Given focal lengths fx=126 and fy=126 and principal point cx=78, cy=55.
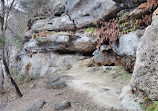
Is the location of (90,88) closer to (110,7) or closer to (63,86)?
(63,86)

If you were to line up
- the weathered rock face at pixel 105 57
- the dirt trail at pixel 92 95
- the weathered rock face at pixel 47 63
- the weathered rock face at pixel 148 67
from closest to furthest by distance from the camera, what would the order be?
1. the weathered rock face at pixel 148 67
2. the dirt trail at pixel 92 95
3. the weathered rock face at pixel 105 57
4. the weathered rock face at pixel 47 63

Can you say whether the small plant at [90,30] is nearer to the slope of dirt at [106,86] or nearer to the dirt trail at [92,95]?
the slope of dirt at [106,86]

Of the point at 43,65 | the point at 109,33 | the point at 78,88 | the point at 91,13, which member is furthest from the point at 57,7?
the point at 78,88

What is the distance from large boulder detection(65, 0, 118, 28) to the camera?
30.1ft

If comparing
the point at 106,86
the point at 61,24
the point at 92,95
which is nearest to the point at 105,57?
the point at 106,86

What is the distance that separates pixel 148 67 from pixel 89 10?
27.6 feet

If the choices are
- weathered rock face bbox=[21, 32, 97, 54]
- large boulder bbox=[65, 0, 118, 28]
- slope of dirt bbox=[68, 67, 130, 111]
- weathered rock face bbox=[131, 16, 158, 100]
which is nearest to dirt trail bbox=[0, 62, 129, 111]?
slope of dirt bbox=[68, 67, 130, 111]

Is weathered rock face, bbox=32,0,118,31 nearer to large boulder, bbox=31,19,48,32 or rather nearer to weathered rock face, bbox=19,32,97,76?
large boulder, bbox=31,19,48,32

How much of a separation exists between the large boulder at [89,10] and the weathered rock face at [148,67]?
6189mm

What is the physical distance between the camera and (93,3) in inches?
399

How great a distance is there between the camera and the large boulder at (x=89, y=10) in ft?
30.1

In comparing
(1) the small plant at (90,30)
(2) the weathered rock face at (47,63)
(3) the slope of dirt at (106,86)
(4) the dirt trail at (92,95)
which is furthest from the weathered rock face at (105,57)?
(2) the weathered rock face at (47,63)

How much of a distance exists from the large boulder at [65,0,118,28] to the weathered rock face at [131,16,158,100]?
20.3 ft

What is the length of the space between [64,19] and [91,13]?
3.28m
